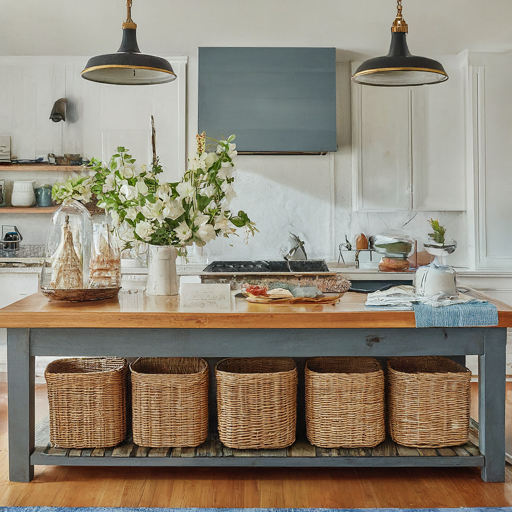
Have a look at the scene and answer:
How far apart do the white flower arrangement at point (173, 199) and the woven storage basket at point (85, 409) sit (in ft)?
2.05

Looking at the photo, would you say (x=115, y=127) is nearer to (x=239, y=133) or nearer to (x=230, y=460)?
(x=239, y=133)

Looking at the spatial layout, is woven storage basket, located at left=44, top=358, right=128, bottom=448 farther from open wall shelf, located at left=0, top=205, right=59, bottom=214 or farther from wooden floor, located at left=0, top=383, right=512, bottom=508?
open wall shelf, located at left=0, top=205, right=59, bottom=214

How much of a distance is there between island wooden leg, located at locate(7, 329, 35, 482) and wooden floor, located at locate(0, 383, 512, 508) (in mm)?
150

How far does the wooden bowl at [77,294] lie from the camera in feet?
7.59

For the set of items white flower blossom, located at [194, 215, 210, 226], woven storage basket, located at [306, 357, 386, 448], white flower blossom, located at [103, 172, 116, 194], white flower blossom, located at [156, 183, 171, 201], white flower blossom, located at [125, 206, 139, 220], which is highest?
white flower blossom, located at [103, 172, 116, 194]

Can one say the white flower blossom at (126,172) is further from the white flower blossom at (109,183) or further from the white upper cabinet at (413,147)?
the white upper cabinet at (413,147)

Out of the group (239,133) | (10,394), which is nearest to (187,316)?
(10,394)

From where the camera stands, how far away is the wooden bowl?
2.31 m

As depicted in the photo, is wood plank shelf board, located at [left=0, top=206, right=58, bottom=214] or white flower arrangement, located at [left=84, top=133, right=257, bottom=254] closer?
white flower arrangement, located at [left=84, top=133, right=257, bottom=254]

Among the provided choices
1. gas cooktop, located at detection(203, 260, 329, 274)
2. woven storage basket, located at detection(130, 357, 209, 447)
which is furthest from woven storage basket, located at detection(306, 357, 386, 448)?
gas cooktop, located at detection(203, 260, 329, 274)

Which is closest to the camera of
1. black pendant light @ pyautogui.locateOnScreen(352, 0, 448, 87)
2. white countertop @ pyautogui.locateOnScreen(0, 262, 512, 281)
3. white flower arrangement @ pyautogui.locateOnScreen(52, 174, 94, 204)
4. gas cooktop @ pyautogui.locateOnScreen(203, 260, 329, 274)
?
white flower arrangement @ pyautogui.locateOnScreen(52, 174, 94, 204)

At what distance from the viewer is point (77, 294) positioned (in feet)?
7.63

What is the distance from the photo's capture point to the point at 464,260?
4949 millimetres

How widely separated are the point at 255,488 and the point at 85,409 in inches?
30.6
